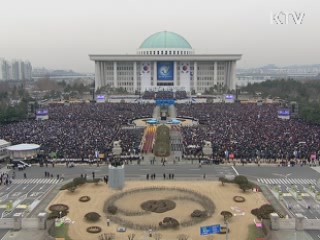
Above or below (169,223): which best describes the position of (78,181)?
above

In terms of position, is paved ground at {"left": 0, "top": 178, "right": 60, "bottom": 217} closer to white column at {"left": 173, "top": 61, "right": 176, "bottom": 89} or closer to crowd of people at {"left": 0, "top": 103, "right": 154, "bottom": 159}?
crowd of people at {"left": 0, "top": 103, "right": 154, "bottom": 159}

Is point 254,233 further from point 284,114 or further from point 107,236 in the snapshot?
point 284,114

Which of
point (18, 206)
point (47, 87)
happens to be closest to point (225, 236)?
point (18, 206)

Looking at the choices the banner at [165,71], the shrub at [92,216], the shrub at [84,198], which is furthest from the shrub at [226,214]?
the banner at [165,71]

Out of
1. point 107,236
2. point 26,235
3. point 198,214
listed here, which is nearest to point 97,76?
point 198,214

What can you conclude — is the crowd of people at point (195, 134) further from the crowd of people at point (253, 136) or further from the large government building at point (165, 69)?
the large government building at point (165, 69)

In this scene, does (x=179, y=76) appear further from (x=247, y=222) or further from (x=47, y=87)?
(x=247, y=222)
